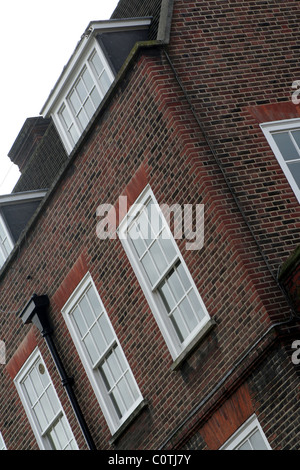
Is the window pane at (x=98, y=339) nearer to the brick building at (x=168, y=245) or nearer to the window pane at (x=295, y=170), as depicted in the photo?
the brick building at (x=168, y=245)

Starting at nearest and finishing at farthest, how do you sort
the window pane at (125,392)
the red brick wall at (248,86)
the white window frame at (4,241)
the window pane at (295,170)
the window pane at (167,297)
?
the red brick wall at (248,86), the window pane at (295,170), the window pane at (167,297), the window pane at (125,392), the white window frame at (4,241)

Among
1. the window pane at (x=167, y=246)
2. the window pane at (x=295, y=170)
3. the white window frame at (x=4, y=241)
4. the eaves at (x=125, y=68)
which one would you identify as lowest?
the window pane at (x=167, y=246)

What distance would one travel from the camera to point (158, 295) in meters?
13.6

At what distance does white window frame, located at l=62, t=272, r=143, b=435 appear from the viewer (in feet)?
46.9

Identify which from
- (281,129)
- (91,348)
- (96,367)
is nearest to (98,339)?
(91,348)

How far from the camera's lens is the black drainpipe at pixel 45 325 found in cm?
1535

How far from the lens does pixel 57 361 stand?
15602 mm

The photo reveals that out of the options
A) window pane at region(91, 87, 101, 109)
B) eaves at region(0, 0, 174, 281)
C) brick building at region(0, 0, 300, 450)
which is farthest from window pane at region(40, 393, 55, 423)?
window pane at region(91, 87, 101, 109)

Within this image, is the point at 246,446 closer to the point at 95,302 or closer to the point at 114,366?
the point at 114,366

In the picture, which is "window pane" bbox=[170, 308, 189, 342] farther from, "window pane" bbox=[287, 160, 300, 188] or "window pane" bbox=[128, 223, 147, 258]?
"window pane" bbox=[287, 160, 300, 188]

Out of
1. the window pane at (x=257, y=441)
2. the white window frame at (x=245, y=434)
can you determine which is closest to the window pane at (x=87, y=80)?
the white window frame at (x=245, y=434)

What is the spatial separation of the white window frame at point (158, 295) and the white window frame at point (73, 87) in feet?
7.13

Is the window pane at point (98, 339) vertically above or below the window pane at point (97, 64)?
below

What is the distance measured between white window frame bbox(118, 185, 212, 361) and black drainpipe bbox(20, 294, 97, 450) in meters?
2.47
